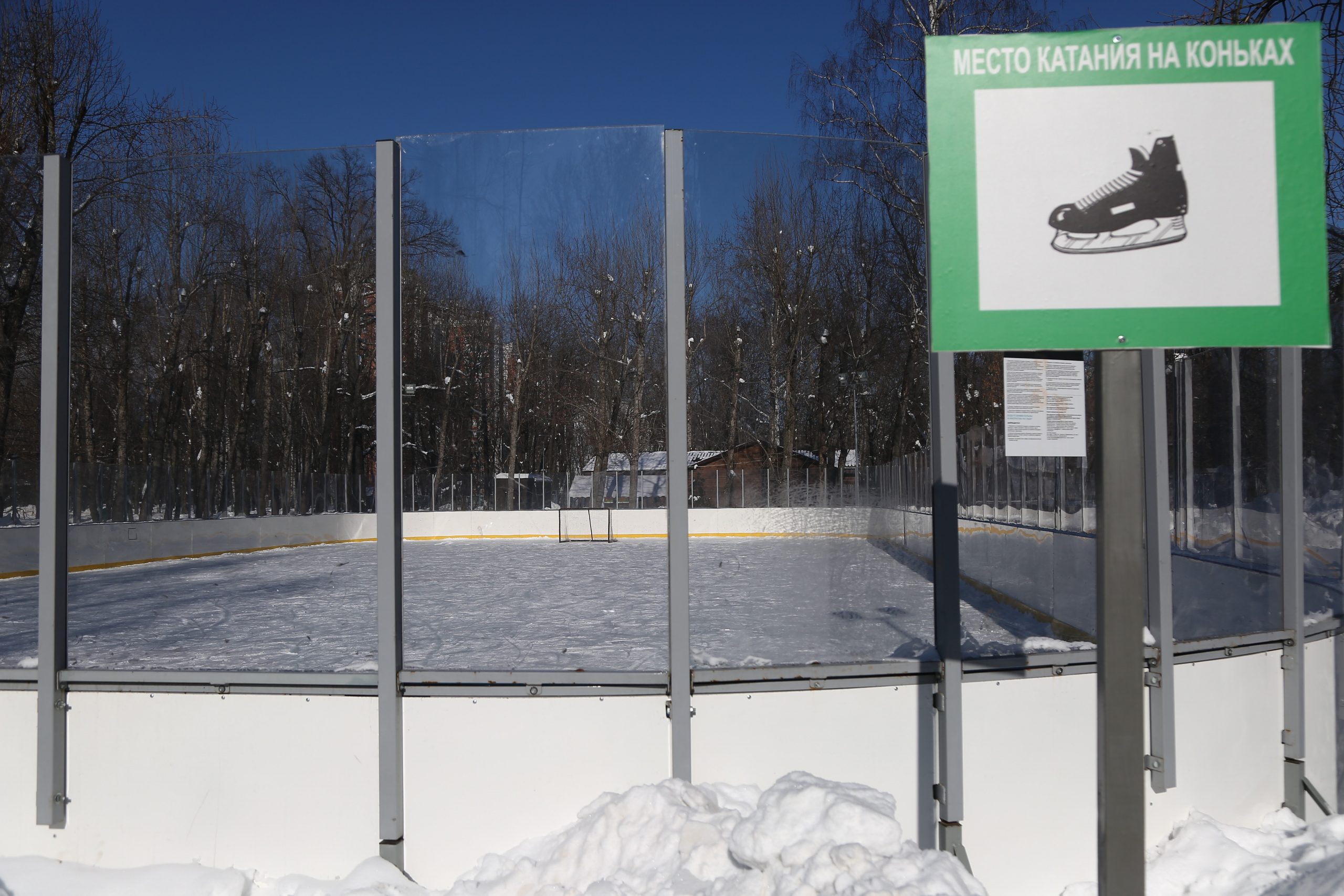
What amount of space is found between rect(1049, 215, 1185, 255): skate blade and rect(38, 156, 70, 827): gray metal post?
3.63 metres

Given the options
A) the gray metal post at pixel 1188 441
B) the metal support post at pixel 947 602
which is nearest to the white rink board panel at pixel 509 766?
the metal support post at pixel 947 602

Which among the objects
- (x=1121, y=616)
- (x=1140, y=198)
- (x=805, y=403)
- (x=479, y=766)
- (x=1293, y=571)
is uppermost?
(x=1140, y=198)

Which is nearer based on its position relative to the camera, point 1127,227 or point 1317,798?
point 1127,227

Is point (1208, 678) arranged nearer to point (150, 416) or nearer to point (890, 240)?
point (890, 240)

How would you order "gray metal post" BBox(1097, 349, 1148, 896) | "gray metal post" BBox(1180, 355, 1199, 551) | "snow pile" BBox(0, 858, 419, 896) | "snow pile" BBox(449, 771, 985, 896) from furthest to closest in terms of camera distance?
1. "gray metal post" BBox(1180, 355, 1199, 551)
2. "snow pile" BBox(0, 858, 419, 896)
3. "snow pile" BBox(449, 771, 985, 896)
4. "gray metal post" BBox(1097, 349, 1148, 896)

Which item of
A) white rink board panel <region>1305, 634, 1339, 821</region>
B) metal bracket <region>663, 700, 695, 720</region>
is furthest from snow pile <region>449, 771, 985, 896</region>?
white rink board panel <region>1305, 634, 1339, 821</region>

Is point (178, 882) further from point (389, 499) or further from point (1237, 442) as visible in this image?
point (1237, 442)

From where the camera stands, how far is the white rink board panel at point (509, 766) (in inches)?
130

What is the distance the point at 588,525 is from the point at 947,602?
1.41 metres

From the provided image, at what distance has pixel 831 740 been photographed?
11.1 ft

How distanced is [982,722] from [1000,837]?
17.0 inches

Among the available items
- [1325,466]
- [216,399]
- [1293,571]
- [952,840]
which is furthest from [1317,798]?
[216,399]

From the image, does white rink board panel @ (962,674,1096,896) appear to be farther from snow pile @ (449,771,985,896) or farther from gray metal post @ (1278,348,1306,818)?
gray metal post @ (1278,348,1306,818)

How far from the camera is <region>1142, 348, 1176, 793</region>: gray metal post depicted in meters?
3.67
